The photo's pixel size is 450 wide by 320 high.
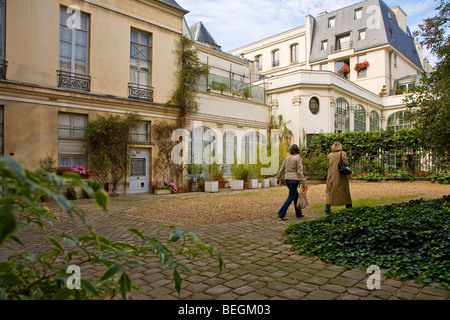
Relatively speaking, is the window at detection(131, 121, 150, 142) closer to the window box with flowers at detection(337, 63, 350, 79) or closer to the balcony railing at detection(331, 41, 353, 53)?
the window box with flowers at detection(337, 63, 350, 79)

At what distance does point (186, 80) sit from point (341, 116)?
14373mm

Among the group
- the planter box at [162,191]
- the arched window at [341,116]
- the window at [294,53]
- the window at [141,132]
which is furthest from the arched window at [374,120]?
the window at [141,132]

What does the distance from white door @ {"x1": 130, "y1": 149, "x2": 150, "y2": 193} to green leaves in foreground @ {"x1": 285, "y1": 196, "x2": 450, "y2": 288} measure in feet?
33.6

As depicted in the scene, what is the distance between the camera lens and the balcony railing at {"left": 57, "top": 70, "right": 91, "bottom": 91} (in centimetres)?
1212

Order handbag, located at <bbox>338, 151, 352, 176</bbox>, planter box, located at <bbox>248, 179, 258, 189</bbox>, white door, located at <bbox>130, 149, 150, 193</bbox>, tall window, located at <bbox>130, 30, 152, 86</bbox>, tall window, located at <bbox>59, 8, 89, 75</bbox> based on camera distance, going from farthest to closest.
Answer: planter box, located at <bbox>248, 179, 258, 189</bbox>
tall window, located at <bbox>130, 30, 152, 86</bbox>
white door, located at <bbox>130, 149, 150, 193</bbox>
tall window, located at <bbox>59, 8, 89, 75</bbox>
handbag, located at <bbox>338, 151, 352, 176</bbox>

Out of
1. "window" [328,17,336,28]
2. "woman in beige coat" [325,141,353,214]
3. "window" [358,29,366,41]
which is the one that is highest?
"window" [328,17,336,28]

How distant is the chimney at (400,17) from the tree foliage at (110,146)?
37596 millimetres

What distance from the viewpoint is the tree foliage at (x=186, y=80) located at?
1584cm

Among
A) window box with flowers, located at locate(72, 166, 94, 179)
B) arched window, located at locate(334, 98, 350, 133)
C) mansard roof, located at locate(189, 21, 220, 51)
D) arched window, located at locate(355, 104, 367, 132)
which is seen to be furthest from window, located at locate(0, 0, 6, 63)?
arched window, located at locate(355, 104, 367, 132)

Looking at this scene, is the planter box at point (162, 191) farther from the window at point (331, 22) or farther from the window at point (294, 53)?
the window at point (331, 22)

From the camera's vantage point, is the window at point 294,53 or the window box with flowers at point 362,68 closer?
the window box with flowers at point 362,68

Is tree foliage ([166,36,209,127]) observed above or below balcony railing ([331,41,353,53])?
below

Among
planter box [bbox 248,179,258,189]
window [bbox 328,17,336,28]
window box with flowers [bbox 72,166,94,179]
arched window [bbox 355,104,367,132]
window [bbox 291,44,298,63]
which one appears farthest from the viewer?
window [bbox 291,44,298,63]
